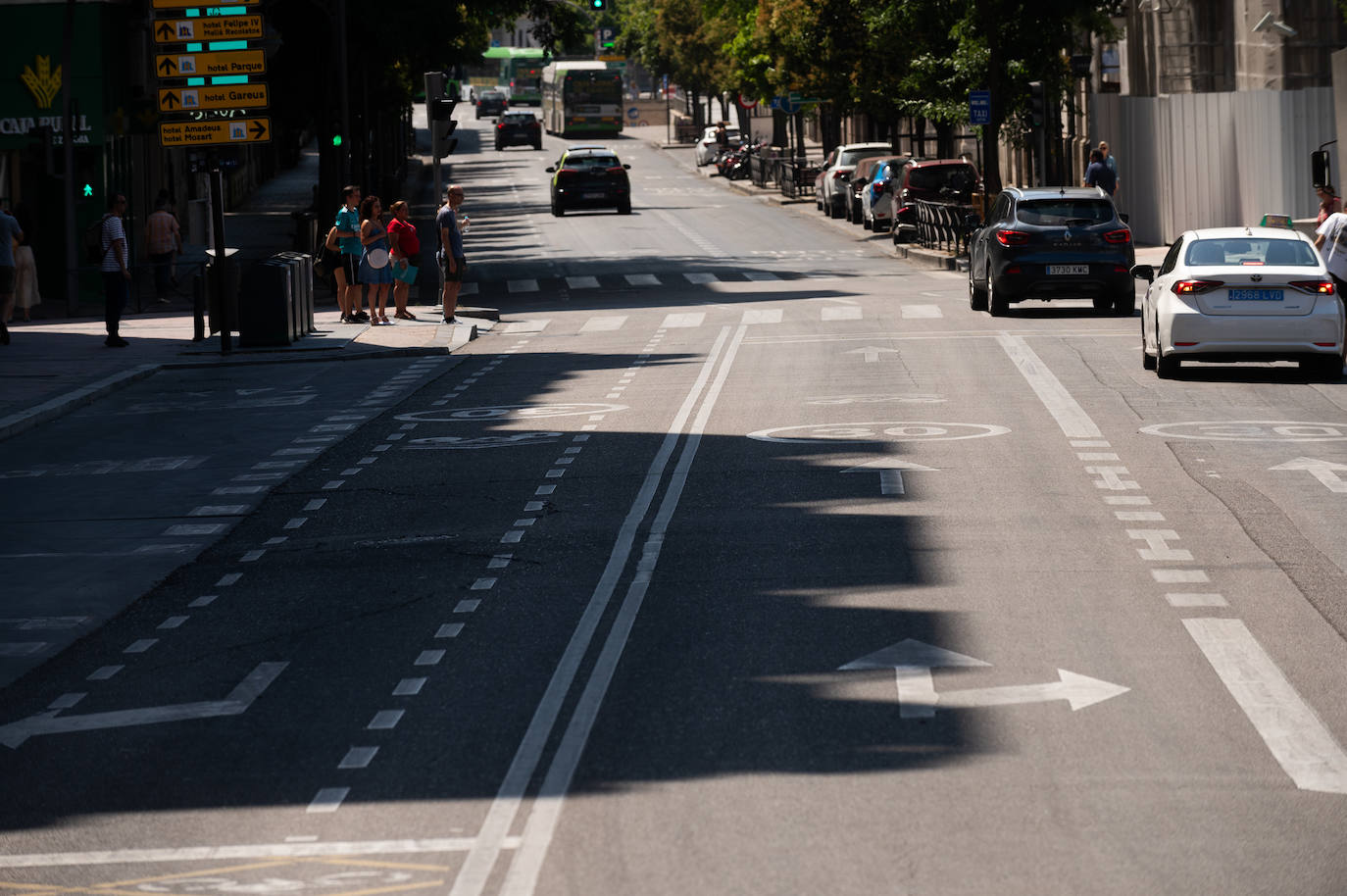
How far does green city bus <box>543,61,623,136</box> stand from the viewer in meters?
117

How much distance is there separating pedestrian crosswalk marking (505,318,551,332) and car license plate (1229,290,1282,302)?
41.2 ft

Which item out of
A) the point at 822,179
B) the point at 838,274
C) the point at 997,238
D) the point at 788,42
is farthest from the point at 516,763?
the point at 788,42

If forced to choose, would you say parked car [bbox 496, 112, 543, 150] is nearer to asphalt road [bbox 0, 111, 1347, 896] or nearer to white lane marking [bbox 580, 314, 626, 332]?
white lane marking [bbox 580, 314, 626, 332]

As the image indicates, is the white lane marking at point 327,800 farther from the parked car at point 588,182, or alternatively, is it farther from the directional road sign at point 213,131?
the parked car at point 588,182

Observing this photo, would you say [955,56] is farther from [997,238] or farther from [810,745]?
[810,745]

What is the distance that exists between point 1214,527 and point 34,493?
8.25 meters

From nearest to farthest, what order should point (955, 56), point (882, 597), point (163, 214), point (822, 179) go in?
point (882, 597) < point (163, 214) < point (955, 56) < point (822, 179)

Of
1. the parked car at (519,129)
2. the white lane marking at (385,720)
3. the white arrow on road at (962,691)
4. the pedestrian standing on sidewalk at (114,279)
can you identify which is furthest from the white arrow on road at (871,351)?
the parked car at (519,129)

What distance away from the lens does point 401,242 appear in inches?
1272

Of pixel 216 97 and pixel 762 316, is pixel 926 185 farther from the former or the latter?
pixel 216 97

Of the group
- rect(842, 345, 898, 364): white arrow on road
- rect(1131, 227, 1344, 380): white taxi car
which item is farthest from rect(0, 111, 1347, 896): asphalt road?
rect(842, 345, 898, 364): white arrow on road

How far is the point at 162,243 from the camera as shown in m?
37.0

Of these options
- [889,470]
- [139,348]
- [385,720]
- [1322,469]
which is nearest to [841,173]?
[139,348]

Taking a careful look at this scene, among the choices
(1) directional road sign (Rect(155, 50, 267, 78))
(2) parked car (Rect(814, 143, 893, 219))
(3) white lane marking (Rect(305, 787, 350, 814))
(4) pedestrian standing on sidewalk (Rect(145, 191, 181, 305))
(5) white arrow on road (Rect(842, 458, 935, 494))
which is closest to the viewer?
(3) white lane marking (Rect(305, 787, 350, 814))
